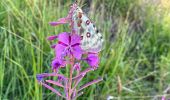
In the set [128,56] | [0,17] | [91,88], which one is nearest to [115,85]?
[91,88]

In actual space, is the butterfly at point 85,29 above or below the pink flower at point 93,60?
above

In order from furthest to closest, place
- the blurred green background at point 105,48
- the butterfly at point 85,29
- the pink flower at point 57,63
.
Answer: the blurred green background at point 105,48 < the pink flower at point 57,63 < the butterfly at point 85,29

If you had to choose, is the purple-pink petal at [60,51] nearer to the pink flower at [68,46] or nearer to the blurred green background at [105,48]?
the pink flower at [68,46]

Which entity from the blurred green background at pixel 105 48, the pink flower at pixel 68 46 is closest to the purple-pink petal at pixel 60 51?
the pink flower at pixel 68 46

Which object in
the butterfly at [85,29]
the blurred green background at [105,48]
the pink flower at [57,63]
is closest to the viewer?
the butterfly at [85,29]

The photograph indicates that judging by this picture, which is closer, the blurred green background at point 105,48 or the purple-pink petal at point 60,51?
the purple-pink petal at point 60,51

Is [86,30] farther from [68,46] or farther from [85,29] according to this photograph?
[68,46]
